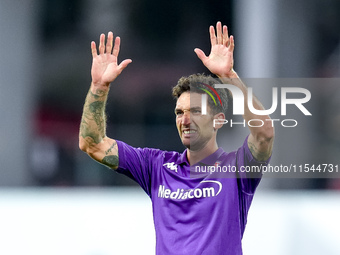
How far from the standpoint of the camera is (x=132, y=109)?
6449 mm

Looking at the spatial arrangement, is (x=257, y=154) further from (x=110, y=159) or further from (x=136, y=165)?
(x=110, y=159)

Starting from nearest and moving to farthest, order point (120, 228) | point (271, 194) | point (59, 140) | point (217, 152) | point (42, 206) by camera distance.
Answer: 1. point (217, 152)
2. point (120, 228)
3. point (42, 206)
4. point (271, 194)
5. point (59, 140)

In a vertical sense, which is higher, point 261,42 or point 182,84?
point 261,42

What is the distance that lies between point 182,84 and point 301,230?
8.00 feet

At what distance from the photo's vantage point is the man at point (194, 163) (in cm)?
269

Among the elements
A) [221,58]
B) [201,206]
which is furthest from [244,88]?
Result: [201,206]

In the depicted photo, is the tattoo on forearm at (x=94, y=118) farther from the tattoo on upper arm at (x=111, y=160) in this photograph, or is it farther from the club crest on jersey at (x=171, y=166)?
the club crest on jersey at (x=171, y=166)

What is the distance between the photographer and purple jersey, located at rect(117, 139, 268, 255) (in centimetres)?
267

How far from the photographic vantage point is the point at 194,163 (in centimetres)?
288

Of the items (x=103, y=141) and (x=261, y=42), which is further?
(x=261, y=42)

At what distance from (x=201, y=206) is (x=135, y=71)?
12.9 ft

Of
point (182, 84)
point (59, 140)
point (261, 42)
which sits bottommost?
point (59, 140)

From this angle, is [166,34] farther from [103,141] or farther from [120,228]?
[103,141]

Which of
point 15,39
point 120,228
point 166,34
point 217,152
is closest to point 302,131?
point 166,34
